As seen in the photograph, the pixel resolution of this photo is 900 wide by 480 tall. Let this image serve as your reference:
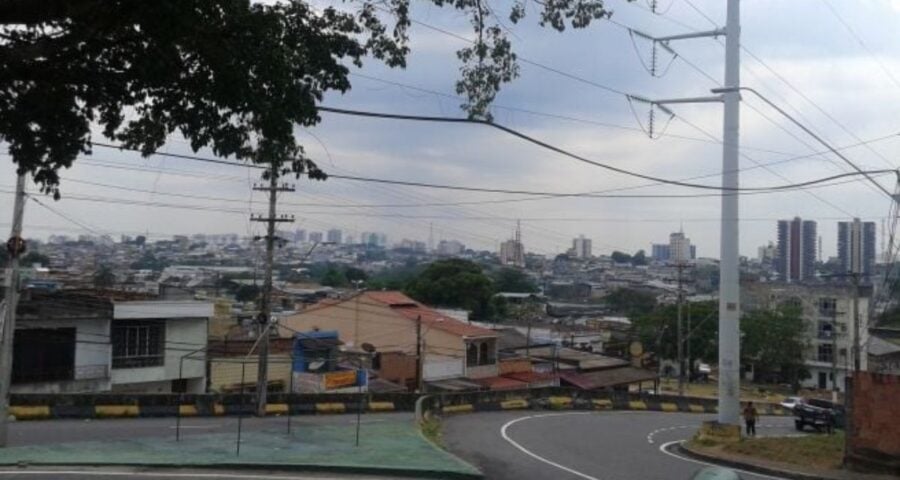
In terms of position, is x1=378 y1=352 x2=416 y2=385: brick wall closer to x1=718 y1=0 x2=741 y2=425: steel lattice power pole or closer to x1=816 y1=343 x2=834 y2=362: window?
x1=718 y1=0 x2=741 y2=425: steel lattice power pole

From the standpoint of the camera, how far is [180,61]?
32.1 ft

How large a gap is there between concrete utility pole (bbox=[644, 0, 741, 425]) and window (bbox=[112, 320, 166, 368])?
88.9 feet

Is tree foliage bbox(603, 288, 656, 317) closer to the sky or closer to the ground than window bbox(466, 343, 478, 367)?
closer to the sky

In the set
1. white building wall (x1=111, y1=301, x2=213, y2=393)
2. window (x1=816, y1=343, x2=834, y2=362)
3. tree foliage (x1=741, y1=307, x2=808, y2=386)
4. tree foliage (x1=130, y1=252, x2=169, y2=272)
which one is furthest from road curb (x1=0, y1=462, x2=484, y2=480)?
tree foliage (x1=130, y1=252, x2=169, y2=272)

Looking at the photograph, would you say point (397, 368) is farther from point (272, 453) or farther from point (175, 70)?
point (175, 70)

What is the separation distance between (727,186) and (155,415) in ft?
68.6

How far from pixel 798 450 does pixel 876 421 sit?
3.19m

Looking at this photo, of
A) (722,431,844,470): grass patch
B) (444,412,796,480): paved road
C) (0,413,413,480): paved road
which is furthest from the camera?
(722,431,844,470): grass patch

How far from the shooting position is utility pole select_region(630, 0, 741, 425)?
83.8 ft

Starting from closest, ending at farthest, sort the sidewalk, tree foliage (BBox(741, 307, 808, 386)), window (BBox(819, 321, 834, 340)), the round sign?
the sidewalk
the round sign
tree foliage (BBox(741, 307, 808, 386))
window (BBox(819, 321, 834, 340))

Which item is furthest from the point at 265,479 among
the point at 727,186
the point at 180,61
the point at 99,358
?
the point at 99,358

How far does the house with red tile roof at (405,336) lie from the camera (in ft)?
179

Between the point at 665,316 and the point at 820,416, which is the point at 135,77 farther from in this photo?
the point at 665,316

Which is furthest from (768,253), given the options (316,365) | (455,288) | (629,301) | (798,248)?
(316,365)
